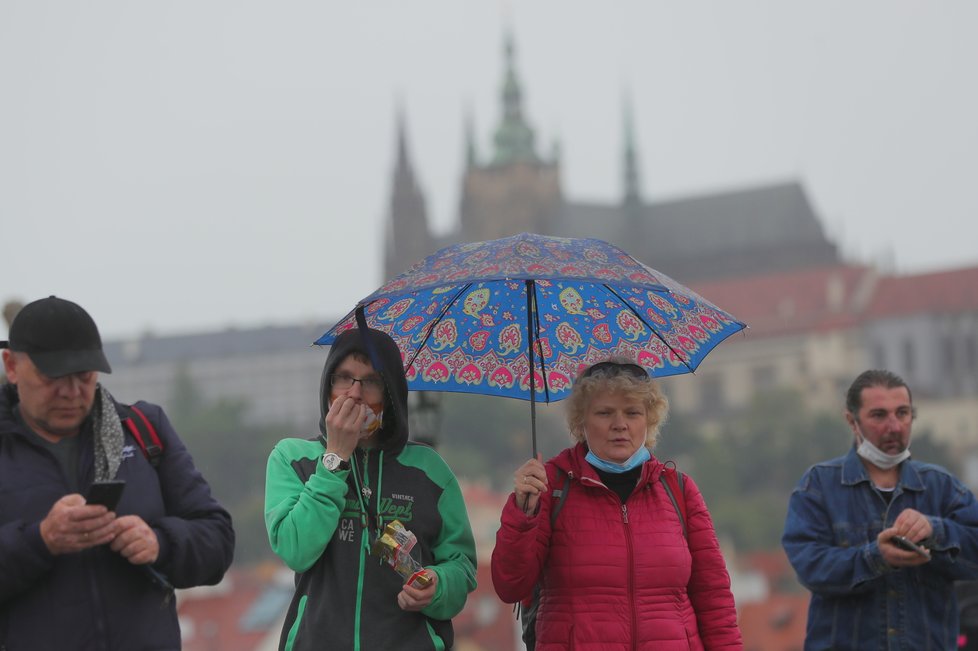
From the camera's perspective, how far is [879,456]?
4.04 metres

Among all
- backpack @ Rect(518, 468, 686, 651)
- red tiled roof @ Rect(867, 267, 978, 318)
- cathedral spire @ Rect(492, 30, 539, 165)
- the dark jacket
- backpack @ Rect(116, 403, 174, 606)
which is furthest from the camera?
cathedral spire @ Rect(492, 30, 539, 165)

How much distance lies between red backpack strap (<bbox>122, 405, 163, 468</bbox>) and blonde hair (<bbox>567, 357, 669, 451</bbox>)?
0.88m

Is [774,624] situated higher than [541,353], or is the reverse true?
[541,353]

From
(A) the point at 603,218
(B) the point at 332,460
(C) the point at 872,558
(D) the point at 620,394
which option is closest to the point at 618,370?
(D) the point at 620,394

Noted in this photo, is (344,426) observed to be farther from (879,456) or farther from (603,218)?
(603,218)

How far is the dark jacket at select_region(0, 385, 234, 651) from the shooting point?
9.86 ft

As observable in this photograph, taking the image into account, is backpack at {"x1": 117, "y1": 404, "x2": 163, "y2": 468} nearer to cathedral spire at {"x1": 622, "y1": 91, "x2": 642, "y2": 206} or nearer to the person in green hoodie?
the person in green hoodie

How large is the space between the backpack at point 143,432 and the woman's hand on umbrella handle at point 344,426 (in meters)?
0.33

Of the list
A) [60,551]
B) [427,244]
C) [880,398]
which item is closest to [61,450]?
[60,551]

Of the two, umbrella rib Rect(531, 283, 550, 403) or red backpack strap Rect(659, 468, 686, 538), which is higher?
umbrella rib Rect(531, 283, 550, 403)

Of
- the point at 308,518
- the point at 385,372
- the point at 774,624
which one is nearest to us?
the point at 308,518

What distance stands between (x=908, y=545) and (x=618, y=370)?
84cm

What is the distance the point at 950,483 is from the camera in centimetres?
405

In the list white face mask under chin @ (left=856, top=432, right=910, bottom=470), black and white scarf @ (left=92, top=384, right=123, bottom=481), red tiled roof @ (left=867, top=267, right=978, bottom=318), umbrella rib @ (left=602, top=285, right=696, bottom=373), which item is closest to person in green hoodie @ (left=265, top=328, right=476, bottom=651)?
black and white scarf @ (left=92, top=384, right=123, bottom=481)
